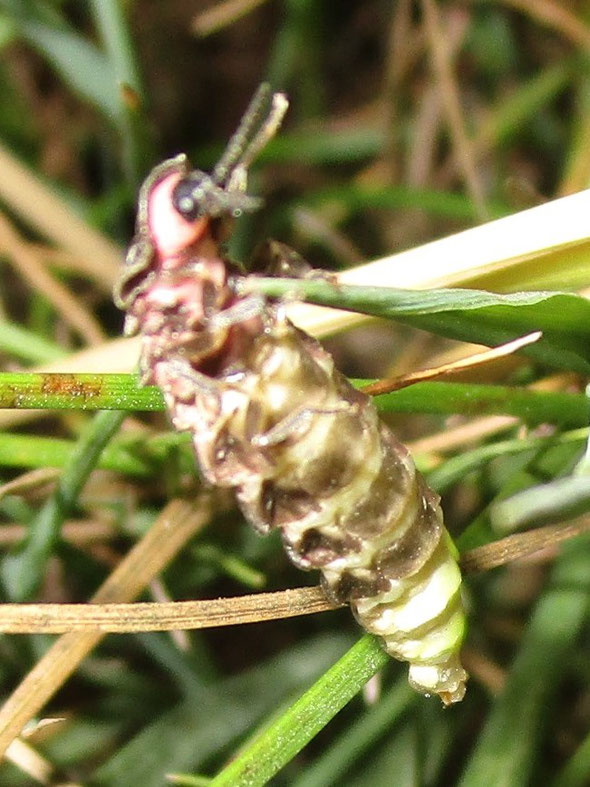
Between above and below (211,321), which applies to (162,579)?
below

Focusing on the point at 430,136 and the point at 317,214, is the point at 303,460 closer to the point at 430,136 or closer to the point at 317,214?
the point at 317,214

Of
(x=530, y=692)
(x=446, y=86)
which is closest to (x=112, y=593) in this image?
(x=530, y=692)

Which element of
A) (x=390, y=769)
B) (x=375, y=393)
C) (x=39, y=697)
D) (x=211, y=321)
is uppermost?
(x=211, y=321)

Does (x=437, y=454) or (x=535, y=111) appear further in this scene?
(x=535, y=111)

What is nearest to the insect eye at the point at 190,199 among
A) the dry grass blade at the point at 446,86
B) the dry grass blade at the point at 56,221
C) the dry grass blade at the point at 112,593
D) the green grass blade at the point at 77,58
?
the dry grass blade at the point at 112,593

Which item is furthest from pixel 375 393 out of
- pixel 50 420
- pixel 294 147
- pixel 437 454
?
pixel 294 147

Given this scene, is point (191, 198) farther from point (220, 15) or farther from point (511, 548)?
point (220, 15)

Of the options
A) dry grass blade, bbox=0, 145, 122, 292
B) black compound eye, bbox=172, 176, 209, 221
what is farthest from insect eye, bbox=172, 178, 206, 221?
dry grass blade, bbox=0, 145, 122, 292
